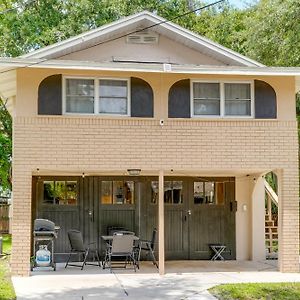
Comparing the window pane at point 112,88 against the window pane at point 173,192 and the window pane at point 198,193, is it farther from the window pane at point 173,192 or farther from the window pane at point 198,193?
the window pane at point 198,193

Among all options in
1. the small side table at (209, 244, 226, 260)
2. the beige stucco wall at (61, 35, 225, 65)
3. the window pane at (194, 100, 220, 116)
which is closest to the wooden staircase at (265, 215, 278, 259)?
the small side table at (209, 244, 226, 260)

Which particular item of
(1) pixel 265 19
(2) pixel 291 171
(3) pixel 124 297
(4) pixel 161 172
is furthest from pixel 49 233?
(1) pixel 265 19

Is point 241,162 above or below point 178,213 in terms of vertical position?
above

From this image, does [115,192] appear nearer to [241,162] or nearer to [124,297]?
[241,162]

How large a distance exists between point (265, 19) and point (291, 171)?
7371 millimetres

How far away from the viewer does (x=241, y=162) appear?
14680 millimetres

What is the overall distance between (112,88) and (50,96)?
5.23ft

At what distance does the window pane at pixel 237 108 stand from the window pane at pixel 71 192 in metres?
5.09

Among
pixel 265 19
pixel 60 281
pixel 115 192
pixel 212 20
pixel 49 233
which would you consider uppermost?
pixel 212 20

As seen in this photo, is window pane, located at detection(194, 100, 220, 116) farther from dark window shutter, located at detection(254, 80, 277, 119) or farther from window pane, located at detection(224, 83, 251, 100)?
dark window shutter, located at detection(254, 80, 277, 119)

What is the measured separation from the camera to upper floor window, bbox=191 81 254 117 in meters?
14.9

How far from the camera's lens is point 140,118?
14461mm

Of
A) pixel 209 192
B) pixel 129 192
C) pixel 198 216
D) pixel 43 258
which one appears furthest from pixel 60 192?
pixel 209 192

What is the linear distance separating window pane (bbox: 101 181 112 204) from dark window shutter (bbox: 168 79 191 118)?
11.9 ft
